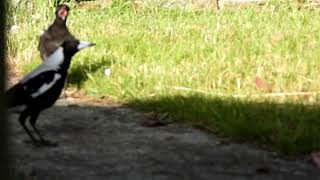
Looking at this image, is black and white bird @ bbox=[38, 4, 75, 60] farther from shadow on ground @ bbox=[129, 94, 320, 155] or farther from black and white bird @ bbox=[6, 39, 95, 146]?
black and white bird @ bbox=[6, 39, 95, 146]

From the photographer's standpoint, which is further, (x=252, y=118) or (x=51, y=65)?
(x=252, y=118)

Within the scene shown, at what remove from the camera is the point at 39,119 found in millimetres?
5008

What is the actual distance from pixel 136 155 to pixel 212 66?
180 centimetres

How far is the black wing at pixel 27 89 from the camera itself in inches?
170

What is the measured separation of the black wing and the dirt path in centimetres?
28

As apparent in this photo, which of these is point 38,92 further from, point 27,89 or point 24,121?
point 24,121

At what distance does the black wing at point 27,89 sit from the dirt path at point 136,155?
0.28 meters

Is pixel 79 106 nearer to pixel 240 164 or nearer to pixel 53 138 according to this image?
pixel 53 138

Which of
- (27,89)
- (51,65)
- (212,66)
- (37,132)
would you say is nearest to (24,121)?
(37,132)

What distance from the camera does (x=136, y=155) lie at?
13.7 feet

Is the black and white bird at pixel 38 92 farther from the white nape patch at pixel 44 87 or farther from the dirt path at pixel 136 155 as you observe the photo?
the dirt path at pixel 136 155

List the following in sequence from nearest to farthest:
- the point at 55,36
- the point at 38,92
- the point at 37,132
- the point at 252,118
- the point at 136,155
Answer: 1. the point at 136,155
2. the point at 38,92
3. the point at 37,132
4. the point at 252,118
5. the point at 55,36

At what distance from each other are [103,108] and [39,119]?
54cm

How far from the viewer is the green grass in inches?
183
